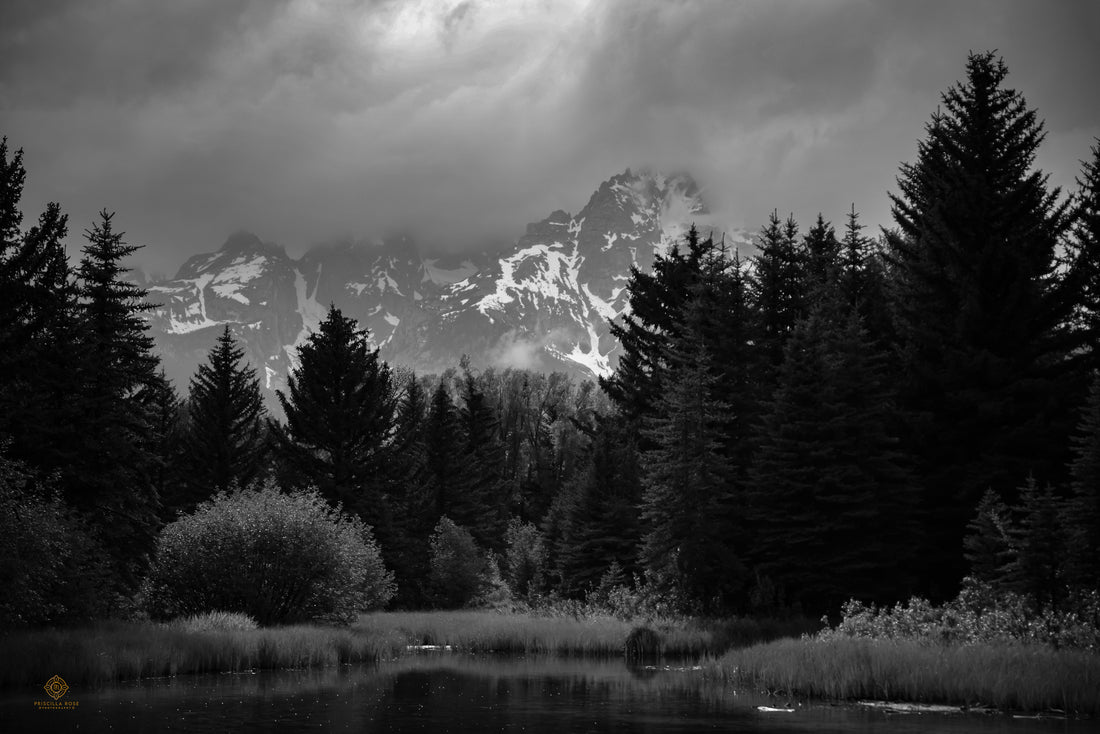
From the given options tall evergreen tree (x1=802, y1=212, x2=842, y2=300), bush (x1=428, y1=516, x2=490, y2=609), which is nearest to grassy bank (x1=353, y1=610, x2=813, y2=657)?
bush (x1=428, y1=516, x2=490, y2=609)

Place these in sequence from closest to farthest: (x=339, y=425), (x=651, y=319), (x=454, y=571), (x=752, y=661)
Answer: (x=752, y=661) < (x=339, y=425) < (x=651, y=319) < (x=454, y=571)

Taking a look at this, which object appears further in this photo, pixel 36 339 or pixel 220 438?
pixel 220 438

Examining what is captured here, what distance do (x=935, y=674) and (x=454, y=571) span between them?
133 feet

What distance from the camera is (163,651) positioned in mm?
26562

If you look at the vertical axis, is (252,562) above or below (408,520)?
below

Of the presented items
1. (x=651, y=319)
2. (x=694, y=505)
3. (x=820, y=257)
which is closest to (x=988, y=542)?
(x=694, y=505)

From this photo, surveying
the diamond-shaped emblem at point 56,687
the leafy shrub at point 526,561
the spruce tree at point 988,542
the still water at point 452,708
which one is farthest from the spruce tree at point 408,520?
the spruce tree at point 988,542

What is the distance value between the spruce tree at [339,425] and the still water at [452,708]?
26599 millimetres

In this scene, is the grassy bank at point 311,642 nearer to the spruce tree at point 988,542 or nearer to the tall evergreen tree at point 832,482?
the tall evergreen tree at point 832,482

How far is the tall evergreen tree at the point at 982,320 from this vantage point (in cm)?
3528

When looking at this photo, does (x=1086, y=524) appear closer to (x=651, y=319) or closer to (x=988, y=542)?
(x=988, y=542)

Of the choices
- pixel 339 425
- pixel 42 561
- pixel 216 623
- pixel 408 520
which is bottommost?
pixel 216 623

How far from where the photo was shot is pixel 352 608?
1507 inches

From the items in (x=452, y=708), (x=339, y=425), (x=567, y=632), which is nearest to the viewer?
(x=452, y=708)
